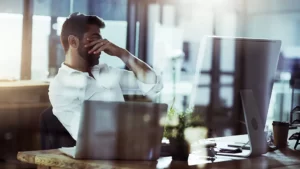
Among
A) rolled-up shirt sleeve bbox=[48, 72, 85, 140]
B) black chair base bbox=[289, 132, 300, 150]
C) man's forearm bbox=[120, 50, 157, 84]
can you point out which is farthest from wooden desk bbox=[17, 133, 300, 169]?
man's forearm bbox=[120, 50, 157, 84]

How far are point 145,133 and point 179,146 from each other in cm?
17

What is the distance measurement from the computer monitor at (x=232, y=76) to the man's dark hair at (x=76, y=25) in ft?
4.08

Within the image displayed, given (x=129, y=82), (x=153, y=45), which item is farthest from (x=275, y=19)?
(x=129, y=82)

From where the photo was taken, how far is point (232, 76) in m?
→ 2.16

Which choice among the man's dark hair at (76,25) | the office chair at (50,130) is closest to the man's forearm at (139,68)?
the man's dark hair at (76,25)

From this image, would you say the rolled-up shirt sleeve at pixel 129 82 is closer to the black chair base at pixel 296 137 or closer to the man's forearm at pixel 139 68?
the man's forearm at pixel 139 68

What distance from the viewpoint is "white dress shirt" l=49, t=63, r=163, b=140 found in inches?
112

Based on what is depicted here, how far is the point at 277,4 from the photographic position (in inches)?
178

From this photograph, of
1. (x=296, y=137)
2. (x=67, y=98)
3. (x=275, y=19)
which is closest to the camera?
(x=296, y=137)

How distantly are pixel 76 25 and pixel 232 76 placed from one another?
1.41 meters

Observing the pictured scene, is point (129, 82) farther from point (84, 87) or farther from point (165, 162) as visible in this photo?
point (165, 162)

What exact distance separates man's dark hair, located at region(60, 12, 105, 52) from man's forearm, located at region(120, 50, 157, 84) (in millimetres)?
276

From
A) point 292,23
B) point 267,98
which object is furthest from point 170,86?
point 267,98

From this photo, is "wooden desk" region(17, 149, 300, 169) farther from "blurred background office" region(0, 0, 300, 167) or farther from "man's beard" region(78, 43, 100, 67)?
"man's beard" region(78, 43, 100, 67)
